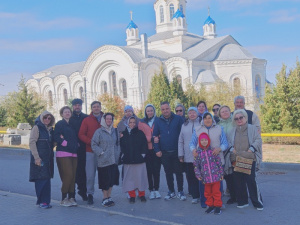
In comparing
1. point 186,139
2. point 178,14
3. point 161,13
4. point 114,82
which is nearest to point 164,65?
point 114,82

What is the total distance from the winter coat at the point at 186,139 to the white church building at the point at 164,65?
31.7 m

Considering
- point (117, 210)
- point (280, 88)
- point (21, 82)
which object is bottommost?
point (117, 210)

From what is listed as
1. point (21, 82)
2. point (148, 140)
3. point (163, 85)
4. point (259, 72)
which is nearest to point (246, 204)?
point (148, 140)

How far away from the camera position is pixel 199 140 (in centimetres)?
651

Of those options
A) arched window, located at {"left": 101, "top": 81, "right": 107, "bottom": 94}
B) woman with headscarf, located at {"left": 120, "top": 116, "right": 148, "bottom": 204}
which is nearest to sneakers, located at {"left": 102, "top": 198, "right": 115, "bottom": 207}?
woman with headscarf, located at {"left": 120, "top": 116, "right": 148, "bottom": 204}

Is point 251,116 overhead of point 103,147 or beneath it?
overhead

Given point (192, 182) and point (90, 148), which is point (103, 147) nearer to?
point (90, 148)

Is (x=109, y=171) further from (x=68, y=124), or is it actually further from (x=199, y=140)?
(x=199, y=140)

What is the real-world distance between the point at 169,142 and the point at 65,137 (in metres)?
1.89

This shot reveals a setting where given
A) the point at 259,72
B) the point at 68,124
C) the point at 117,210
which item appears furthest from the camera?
the point at 259,72

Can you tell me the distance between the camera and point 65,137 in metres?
7.25

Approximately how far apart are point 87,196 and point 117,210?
1061mm

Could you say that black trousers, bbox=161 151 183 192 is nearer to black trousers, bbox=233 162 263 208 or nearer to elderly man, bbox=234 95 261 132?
black trousers, bbox=233 162 263 208

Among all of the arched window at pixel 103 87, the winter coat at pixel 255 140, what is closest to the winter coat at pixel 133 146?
the winter coat at pixel 255 140
